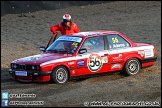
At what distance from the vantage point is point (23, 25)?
26.4 meters

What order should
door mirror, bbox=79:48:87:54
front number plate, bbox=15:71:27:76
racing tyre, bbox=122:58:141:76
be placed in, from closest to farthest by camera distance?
1. front number plate, bbox=15:71:27:76
2. door mirror, bbox=79:48:87:54
3. racing tyre, bbox=122:58:141:76

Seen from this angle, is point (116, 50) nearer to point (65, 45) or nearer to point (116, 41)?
point (116, 41)

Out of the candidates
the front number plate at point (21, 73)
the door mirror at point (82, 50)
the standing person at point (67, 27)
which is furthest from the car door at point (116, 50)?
the front number plate at point (21, 73)

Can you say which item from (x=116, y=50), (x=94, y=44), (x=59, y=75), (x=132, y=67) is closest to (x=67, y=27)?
(x=94, y=44)

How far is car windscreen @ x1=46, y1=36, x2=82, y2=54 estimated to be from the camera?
1323cm

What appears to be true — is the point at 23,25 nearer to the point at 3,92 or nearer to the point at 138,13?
the point at 138,13

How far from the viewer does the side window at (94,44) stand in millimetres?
13297

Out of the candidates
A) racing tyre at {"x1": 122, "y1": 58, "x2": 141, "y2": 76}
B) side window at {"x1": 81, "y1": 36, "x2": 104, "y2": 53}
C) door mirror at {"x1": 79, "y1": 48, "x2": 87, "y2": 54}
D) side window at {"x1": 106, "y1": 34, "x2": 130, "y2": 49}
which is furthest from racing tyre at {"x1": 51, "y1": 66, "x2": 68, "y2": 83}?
racing tyre at {"x1": 122, "y1": 58, "x2": 141, "y2": 76}

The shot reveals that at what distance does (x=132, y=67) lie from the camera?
13781 millimetres

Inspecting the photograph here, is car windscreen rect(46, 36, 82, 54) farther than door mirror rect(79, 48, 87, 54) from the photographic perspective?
Yes

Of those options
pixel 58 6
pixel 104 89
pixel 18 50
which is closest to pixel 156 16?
pixel 58 6

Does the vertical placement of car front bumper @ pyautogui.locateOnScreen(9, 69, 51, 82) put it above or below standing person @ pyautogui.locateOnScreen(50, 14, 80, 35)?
below

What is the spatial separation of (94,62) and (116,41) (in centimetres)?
107

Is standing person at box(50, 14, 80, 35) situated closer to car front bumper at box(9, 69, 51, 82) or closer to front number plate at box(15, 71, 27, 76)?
front number plate at box(15, 71, 27, 76)
